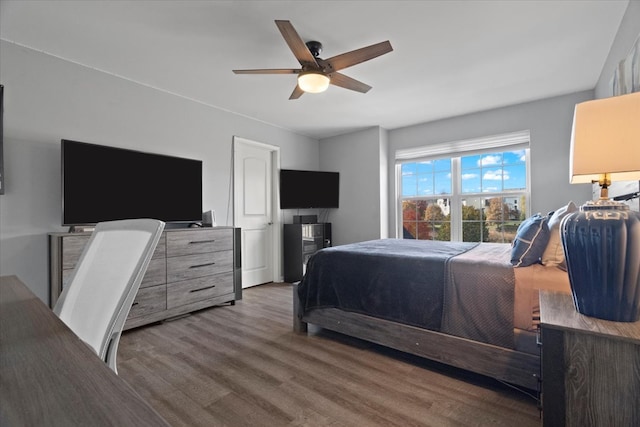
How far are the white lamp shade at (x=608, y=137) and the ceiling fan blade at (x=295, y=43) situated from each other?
5.11 ft

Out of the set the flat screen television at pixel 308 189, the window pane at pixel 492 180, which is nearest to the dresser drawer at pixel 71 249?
the flat screen television at pixel 308 189

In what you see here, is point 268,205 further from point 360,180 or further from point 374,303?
point 374,303

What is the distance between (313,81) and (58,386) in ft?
7.56

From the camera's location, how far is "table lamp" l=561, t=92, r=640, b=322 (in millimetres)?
1014

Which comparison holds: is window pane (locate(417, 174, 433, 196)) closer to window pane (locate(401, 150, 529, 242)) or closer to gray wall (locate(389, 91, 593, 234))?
window pane (locate(401, 150, 529, 242))

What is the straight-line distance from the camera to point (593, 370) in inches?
37.4

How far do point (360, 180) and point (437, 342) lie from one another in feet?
10.7

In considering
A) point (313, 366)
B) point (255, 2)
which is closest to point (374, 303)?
point (313, 366)

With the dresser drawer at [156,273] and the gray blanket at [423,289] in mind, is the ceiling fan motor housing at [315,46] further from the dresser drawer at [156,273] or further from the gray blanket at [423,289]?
the dresser drawer at [156,273]

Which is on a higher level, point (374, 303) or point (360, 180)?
point (360, 180)

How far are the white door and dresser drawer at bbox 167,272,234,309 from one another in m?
0.85

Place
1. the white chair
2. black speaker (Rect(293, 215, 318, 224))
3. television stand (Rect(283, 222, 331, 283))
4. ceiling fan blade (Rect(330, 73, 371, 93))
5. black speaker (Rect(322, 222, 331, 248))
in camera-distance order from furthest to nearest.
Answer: black speaker (Rect(322, 222, 331, 248)) < black speaker (Rect(293, 215, 318, 224)) < television stand (Rect(283, 222, 331, 283)) < ceiling fan blade (Rect(330, 73, 371, 93)) < the white chair

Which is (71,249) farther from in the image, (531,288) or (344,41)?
(531,288)

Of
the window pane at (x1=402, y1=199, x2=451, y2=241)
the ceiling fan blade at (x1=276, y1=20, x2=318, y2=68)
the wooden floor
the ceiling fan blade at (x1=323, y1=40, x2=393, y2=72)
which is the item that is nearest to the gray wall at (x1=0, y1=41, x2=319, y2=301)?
the wooden floor
